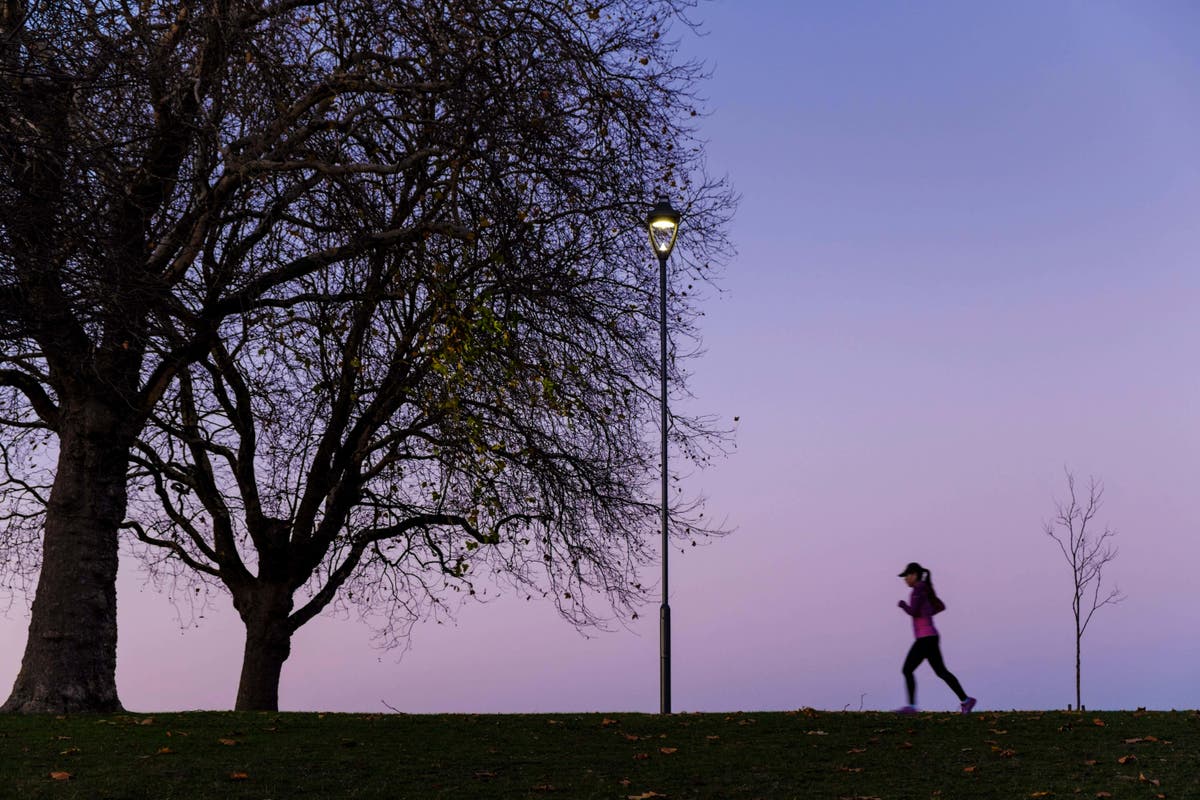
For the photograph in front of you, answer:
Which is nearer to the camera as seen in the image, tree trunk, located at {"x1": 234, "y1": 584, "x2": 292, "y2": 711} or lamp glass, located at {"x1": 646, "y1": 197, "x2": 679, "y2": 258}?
lamp glass, located at {"x1": 646, "y1": 197, "x2": 679, "y2": 258}

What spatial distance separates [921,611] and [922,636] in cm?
35

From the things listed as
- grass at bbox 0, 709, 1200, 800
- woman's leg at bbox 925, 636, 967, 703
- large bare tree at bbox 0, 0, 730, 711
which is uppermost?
large bare tree at bbox 0, 0, 730, 711

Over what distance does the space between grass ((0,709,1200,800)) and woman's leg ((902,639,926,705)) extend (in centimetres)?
98

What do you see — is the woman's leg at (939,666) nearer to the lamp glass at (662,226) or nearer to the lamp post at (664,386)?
the lamp post at (664,386)

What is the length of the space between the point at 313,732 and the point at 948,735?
24.9ft

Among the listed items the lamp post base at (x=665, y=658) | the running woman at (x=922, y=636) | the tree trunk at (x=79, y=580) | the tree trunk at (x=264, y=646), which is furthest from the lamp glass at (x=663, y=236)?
the tree trunk at (x=264, y=646)

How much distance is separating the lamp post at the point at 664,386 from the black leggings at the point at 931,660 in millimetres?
3435

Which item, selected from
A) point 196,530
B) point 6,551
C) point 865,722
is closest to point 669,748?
point 865,722

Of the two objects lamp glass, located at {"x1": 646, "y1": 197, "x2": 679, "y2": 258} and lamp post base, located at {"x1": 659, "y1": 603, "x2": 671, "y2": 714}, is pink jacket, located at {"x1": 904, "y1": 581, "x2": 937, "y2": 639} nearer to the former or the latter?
lamp post base, located at {"x1": 659, "y1": 603, "x2": 671, "y2": 714}

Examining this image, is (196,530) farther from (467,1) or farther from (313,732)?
(467,1)

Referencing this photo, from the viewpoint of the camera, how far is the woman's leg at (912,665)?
1557 centimetres

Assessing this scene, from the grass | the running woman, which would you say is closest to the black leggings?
the running woman

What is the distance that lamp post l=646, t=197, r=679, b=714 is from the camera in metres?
15.6

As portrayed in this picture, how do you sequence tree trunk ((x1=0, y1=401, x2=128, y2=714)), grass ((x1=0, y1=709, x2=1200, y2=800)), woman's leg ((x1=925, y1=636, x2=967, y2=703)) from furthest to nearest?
woman's leg ((x1=925, y1=636, x2=967, y2=703)) → tree trunk ((x1=0, y1=401, x2=128, y2=714)) → grass ((x1=0, y1=709, x2=1200, y2=800))
